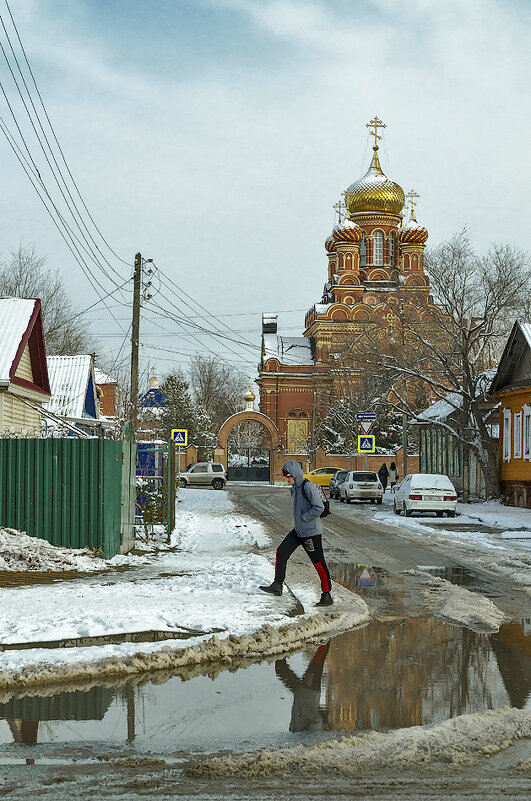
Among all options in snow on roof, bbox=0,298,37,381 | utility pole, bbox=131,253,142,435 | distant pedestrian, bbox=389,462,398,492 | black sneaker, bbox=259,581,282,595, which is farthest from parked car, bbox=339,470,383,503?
black sneaker, bbox=259,581,282,595

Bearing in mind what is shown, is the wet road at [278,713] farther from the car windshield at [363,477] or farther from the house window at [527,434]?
the car windshield at [363,477]

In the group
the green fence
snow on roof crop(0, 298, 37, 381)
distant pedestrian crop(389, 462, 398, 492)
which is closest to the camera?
the green fence

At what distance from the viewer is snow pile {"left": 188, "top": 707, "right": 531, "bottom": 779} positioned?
5578 millimetres

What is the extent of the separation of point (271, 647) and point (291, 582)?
14.5 feet

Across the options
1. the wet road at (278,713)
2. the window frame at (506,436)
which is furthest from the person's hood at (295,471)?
the window frame at (506,436)

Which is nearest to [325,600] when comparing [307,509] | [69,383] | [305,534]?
[305,534]

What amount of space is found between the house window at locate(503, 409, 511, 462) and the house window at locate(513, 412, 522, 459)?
2.06 ft

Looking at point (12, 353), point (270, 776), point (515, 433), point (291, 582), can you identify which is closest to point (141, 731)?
point (270, 776)

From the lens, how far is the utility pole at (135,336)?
2511 cm

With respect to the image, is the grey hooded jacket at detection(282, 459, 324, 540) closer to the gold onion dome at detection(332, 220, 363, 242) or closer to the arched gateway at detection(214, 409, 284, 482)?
the arched gateway at detection(214, 409, 284, 482)

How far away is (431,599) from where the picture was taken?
39.9 ft

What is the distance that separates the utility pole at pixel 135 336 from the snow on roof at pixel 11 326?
338 centimetres

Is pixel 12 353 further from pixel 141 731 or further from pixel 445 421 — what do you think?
pixel 445 421

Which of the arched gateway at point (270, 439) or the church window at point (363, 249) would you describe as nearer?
the arched gateway at point (270, 439)
